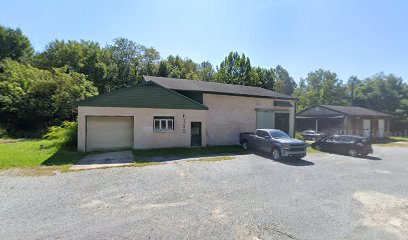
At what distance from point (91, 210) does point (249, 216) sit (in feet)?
13.3

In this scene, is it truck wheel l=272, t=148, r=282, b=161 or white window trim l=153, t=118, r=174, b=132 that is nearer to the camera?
truck wheel l=272, t=148, r=282, b=161

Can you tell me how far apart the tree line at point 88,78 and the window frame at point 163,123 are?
27.5 ft

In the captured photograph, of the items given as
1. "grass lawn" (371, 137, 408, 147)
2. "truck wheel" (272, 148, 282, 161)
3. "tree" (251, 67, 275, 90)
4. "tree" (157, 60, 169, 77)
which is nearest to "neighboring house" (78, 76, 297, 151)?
"truck wheel" (272, 148, 282, 161)

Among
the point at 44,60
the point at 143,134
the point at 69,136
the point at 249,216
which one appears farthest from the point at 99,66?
the point at 249,216

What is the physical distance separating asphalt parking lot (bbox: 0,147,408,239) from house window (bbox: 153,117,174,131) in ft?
18.3

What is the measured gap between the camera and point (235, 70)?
42.3m

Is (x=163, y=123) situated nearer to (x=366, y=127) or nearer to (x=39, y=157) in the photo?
(x=39, y=157)

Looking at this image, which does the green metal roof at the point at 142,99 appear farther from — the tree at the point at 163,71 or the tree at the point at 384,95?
Answer: the tree at the point at 384,95

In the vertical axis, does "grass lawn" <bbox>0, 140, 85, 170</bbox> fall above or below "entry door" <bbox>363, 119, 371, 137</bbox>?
below

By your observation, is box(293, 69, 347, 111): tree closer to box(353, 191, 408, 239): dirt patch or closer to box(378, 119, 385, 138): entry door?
box(378, 119, 385, 138): entry door

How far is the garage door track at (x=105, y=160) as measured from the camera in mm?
10511

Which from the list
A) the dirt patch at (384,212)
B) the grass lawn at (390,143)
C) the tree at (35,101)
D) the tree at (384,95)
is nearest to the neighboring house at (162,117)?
the tree at (35,101)

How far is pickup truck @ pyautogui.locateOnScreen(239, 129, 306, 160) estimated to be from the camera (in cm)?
1294

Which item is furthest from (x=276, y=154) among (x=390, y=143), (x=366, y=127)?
(x=366, y=127)
